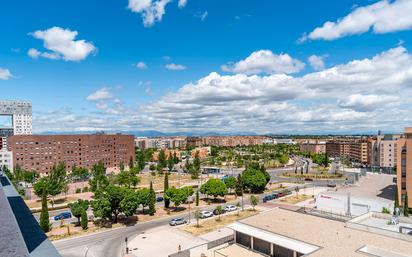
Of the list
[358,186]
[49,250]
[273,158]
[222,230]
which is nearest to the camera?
[49,250]

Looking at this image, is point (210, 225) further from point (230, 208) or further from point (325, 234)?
point (325, 234)

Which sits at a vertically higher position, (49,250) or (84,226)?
(49,250)

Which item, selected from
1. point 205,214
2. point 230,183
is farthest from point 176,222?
point 230,183

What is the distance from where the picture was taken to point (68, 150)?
123 m

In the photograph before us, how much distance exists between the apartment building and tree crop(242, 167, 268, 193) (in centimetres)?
2813

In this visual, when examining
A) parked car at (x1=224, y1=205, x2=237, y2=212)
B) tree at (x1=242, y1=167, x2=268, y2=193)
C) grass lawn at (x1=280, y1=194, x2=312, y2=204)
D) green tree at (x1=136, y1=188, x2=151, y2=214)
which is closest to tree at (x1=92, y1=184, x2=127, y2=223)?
green tree at (x1=136, y1=188, x2=151, y2=214)

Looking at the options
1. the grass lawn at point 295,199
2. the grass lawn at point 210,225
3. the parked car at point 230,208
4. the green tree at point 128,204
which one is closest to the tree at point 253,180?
the grass lawn at point 295,199

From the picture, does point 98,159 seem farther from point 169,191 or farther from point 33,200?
Answer: point 169,191

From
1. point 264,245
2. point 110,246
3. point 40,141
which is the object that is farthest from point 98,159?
point 264,245

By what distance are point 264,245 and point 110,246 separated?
19.5 metres

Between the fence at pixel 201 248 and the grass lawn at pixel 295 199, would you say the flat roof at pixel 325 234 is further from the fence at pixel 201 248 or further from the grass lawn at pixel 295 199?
the grass lawn at pixel 295 199

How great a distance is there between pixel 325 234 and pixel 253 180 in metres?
41.4

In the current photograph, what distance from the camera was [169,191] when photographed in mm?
56906

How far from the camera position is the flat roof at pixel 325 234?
27.7 meters
